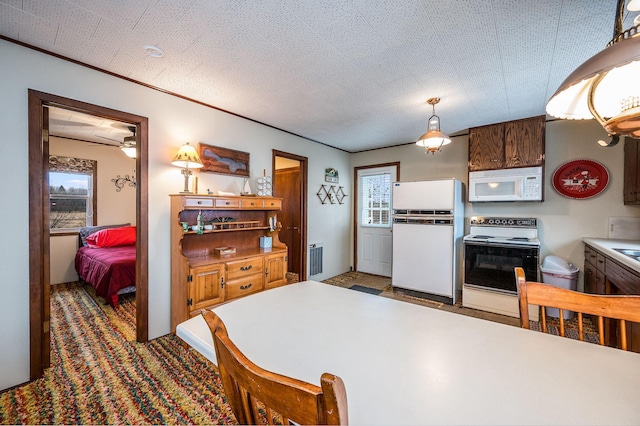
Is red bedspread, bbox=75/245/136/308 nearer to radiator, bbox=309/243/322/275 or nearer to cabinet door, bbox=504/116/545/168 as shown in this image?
radiator, bbox=309/243/322/275

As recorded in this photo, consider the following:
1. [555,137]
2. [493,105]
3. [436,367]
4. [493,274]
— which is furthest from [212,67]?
[555,137]

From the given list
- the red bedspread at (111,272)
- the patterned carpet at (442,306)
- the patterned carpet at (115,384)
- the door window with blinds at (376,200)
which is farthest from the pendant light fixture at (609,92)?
the red bedspread at (111,272)

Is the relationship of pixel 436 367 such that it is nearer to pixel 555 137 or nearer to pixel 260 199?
pixel 260 199

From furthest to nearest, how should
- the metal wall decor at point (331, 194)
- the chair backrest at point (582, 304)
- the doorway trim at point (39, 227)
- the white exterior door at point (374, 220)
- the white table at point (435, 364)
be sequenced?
1. the white exterior door at point (374, 220)
2. the metal wall decor at point (331, 194)
3. the doorway trim at point (39, 227)
4. the chair backrest at point (582, 304)
5. the white table at point (435, 364)

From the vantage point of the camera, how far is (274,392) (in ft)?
1.54

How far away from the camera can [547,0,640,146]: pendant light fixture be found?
0.77m

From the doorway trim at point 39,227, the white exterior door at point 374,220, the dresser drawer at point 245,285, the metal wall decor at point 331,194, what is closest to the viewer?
the doorway trim at point 39,227

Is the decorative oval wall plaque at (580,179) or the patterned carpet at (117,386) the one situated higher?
the decorative oval wall plaque at (580,179)

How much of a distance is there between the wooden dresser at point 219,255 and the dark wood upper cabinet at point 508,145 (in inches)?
113

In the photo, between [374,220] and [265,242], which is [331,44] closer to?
[265,242]

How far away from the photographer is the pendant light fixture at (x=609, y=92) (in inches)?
30.2

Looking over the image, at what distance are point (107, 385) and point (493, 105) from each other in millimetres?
4429

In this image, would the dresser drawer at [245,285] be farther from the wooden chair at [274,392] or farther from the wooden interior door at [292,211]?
the wooden chair at [274,392]

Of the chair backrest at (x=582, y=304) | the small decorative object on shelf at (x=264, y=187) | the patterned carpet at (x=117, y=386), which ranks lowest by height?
the patterned carpet at (x=117, y=386)
